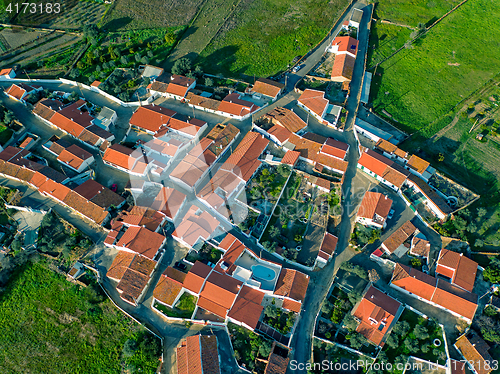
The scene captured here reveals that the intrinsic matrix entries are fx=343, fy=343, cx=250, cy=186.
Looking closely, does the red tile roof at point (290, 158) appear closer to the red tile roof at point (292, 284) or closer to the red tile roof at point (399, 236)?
the red tile roof at point (292, 284)

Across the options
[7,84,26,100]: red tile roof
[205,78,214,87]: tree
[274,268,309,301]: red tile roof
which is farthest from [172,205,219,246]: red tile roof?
[7,84,26,100]: red tile roof

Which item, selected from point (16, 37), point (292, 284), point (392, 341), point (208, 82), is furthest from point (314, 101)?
point (16, 37)

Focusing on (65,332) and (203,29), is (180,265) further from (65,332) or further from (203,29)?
(203,29)

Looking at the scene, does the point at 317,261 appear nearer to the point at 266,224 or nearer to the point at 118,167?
the point at 266,224

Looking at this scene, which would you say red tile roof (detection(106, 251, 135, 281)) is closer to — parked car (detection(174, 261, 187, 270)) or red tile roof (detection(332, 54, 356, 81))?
parked car (detection(174, 261, 187, 270))

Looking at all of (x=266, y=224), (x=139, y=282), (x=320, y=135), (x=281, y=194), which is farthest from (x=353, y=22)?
(x=139, y=282)

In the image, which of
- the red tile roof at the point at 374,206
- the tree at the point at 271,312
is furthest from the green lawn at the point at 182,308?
the red tile roof at the point at 374,206
